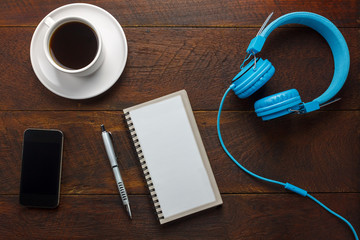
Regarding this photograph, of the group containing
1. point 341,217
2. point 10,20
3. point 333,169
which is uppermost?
point 10,20

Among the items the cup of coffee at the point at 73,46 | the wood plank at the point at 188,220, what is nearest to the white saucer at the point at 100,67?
the cup of coffee at the point at 73,46

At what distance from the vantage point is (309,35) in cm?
68

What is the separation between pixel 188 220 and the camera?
0.66m

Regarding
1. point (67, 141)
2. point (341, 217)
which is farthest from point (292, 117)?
point (67, 141)

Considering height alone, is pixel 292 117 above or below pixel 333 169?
above

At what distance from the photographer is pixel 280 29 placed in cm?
68

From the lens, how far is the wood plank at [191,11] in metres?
0.66

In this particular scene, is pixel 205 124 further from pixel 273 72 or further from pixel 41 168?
pixel 41 168

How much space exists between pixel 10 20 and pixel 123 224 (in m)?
0.50

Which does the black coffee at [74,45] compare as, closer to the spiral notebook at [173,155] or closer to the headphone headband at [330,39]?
the spiral notebook at [173,155]

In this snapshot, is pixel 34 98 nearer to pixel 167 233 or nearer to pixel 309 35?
pixel 167 233

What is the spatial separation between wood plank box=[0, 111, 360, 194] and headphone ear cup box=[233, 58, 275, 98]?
8 centimetres

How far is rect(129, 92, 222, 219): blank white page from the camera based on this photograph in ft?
2.13

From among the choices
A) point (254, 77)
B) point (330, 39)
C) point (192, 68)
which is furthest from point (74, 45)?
point (330, 39)
